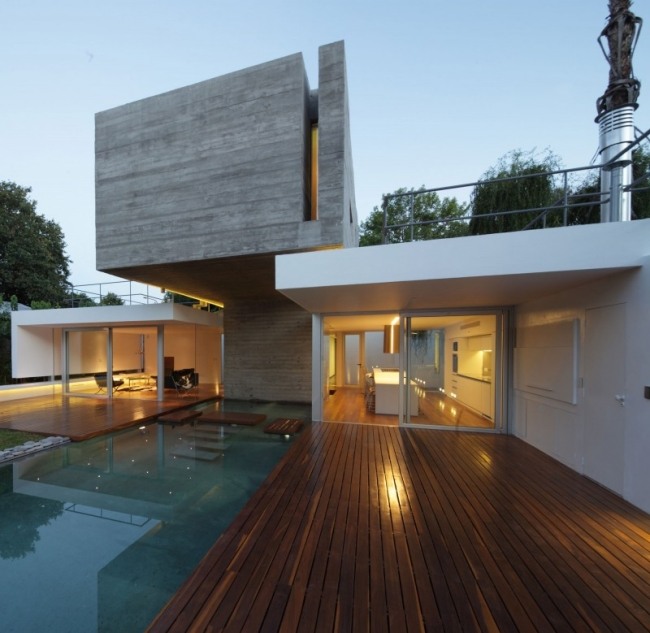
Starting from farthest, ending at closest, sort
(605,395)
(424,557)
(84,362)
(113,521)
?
1. (84,362)
2. (605,395)
3. (113,521)
4. (424,557)

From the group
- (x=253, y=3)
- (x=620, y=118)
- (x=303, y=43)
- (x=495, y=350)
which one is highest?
(x=253, y=3)

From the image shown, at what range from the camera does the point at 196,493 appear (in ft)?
11.9

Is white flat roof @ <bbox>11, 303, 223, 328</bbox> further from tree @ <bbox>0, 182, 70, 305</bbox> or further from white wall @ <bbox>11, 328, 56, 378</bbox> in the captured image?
tree @ <bbox>0, 182, 70, 305</bbox>

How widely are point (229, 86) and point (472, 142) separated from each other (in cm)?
1276

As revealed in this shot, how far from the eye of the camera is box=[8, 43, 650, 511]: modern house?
329 cm

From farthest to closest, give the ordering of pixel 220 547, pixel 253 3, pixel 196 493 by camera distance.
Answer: pixel 253 3
pixel 196 493
pixel 220 547

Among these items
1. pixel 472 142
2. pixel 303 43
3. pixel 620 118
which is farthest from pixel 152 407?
pixel 472 142

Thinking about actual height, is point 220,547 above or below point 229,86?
below

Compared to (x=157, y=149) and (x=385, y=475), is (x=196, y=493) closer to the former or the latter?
(x=385, y=475)

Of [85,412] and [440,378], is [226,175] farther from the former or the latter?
[85,412]

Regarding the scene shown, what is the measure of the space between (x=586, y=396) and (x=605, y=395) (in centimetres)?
31

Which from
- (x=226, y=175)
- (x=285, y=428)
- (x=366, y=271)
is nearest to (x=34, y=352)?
(x=226, y=175)

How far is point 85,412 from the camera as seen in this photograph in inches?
304

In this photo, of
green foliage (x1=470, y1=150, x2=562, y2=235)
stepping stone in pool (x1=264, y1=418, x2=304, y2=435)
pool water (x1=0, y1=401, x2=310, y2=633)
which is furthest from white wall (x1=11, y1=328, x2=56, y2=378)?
green foliage (x1=470, y1=150, x2=562, y2=235)
